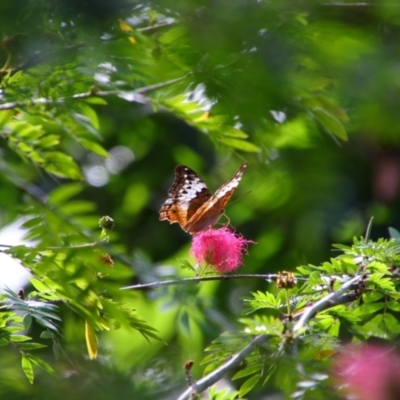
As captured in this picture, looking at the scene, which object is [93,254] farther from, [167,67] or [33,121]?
[33,121]

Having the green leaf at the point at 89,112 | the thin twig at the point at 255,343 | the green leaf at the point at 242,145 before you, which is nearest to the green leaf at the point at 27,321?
the thin twig at the point at 255,343

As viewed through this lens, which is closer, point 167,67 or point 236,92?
point 236,92

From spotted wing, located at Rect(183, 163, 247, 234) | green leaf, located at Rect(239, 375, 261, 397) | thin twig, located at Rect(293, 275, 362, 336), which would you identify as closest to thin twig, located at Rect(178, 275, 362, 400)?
thin twig, located at Rect(293, 275, 362, 336)

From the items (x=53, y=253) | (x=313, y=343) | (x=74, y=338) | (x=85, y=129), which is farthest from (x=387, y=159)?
(x=53, y=253)

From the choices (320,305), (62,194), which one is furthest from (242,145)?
(62,194)

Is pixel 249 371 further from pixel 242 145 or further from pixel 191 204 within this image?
pixel 191 204

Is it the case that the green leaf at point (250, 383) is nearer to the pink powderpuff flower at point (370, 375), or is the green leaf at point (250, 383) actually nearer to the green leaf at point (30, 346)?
the pink powderpuff flower at point (370, 375)
